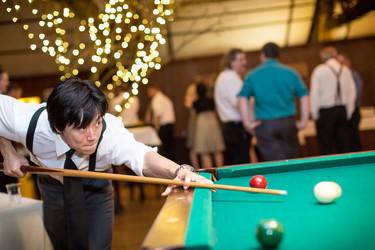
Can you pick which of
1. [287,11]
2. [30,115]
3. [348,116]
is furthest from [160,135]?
[30,115]

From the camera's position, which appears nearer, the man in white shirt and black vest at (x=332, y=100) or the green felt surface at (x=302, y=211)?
the green felt surface at (x=302, y=211)

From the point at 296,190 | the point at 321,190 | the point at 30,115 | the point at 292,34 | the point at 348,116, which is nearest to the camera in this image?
the point at 321,190

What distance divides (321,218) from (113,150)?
0.88 m

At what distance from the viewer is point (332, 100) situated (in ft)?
17.0

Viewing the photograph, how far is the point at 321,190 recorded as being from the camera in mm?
1762

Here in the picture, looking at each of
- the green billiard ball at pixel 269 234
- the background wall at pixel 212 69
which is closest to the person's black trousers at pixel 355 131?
the background wall at pixel 212 69

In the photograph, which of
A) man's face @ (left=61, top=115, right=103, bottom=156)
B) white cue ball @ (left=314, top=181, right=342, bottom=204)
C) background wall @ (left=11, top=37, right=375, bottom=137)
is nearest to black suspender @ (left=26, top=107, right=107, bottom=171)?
man's face @ (left=61, top=115, right=103, bottom=156)

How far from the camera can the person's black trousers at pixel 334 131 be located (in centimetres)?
523

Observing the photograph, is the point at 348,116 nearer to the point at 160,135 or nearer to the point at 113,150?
the point at 160,135

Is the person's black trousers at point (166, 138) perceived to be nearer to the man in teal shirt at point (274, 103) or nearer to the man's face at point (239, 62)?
the man's face at point (239, 62)

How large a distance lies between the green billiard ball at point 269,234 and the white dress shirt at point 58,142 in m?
0.82

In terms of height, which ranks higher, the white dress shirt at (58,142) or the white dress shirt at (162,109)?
the white dress shirt at (162,109)

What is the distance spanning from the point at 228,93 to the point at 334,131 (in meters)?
1.20

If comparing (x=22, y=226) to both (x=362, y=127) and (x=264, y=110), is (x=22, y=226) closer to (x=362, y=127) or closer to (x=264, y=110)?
(x=264, y=110)
